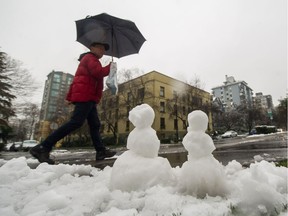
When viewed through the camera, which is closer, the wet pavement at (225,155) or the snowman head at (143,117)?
the snowman head at (143,117)

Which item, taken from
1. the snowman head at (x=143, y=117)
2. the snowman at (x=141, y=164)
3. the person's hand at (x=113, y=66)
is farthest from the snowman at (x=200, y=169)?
the person's hand at (x=113, y=66)

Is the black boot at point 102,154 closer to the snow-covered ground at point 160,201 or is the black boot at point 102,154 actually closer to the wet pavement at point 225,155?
the wet pavement at point 225,155

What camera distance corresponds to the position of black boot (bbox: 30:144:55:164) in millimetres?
3178

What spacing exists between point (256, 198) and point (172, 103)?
114ft

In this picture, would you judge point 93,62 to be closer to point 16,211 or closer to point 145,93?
point 16,211

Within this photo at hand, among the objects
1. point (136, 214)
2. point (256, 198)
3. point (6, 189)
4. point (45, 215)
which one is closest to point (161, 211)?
point (136, 214)

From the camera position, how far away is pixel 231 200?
4.19 feet

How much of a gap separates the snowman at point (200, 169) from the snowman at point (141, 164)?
0.54 feet

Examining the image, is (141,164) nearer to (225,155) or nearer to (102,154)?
(102,154)

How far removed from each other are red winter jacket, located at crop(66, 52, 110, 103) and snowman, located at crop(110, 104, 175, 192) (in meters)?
1.80

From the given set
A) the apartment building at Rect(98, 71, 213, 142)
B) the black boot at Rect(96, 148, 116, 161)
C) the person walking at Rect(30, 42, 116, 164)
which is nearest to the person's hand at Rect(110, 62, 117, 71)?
the person walking at Rect(30, 42, 116, 164)

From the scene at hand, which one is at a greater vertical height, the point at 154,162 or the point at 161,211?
the point at 154,162

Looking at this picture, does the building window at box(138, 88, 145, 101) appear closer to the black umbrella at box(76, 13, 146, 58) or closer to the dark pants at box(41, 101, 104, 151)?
the black umbrella at box(76, 13, 146, 58)

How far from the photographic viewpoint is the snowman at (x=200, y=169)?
1.41 m
